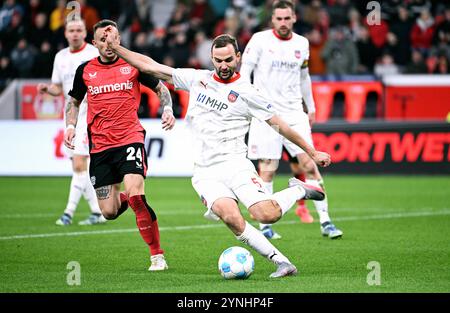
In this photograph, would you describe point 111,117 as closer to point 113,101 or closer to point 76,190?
point 113,101

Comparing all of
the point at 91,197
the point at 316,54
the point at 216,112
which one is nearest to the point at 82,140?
the point at 91,197

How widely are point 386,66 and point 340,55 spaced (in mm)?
1266

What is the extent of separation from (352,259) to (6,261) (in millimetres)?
3373

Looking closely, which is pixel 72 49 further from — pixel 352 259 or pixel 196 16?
pixel 196 16

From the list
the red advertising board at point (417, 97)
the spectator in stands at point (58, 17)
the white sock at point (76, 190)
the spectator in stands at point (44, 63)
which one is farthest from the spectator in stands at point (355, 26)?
the white sock at point (76, 190)

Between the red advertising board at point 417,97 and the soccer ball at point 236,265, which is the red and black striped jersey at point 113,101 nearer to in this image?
the soccer ball at point 236,265

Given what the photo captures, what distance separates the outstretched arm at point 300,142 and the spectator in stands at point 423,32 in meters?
16.4

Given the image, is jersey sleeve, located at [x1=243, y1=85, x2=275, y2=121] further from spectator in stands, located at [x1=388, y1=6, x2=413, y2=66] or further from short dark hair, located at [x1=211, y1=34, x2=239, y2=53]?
spectator in stands, located at [x1=388, y1=6, x2=413, y2=66]

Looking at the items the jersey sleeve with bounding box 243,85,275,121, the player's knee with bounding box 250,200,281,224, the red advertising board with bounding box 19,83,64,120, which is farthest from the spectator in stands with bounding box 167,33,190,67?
the player's knee with bounding box 250,200,281,224

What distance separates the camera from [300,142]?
895 cm

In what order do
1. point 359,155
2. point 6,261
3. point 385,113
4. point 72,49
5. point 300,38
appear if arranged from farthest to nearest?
point 385,113 → point 359,155 → point 72,49 → point 300,38 → point 6,261

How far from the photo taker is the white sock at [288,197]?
927 cm
